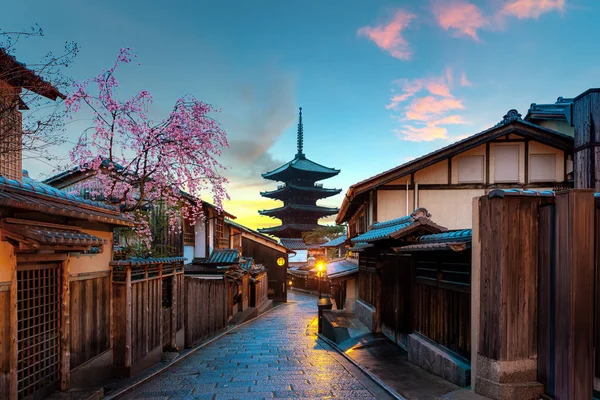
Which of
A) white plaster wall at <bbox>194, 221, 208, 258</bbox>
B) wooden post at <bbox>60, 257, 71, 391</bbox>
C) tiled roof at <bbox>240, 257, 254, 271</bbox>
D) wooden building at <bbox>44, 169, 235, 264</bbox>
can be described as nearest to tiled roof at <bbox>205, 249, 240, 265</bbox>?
white plaster wall at <bbox>194, 221, 208, 258</bbox>

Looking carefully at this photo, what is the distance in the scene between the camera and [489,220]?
6277mm

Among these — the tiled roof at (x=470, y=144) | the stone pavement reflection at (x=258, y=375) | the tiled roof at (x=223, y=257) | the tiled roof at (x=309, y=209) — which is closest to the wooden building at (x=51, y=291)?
the stone pavement reflection at (x=258, y=375)

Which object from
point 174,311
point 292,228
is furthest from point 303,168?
point 174,311

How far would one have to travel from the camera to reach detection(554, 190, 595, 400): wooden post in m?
5.23

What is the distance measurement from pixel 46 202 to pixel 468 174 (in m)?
14.2

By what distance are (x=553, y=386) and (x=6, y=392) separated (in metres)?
7.93

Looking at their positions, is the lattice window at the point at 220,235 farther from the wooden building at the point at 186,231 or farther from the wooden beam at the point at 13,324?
the wooden beam at the point at 13,324

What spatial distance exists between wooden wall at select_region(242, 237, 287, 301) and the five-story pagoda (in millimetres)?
17253

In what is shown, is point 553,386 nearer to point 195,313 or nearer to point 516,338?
point 516,338

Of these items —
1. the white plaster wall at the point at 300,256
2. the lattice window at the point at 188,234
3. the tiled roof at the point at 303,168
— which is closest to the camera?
the lattice window at the point at 188,234

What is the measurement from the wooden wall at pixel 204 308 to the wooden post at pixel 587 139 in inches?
566

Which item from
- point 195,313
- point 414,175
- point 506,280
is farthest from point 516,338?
point 195,313

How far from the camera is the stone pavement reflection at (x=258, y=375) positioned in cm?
799

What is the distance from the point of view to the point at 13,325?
5559 millimetres
